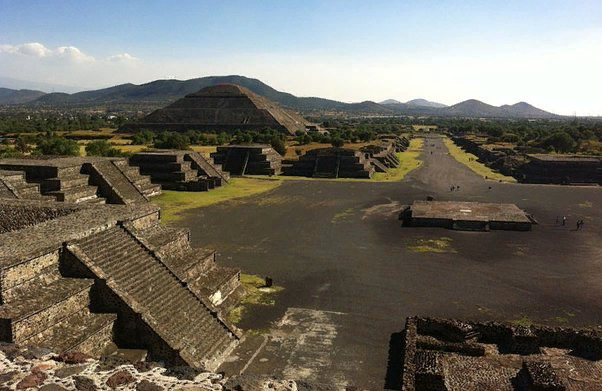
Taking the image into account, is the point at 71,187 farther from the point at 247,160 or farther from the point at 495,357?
the point at 495,357

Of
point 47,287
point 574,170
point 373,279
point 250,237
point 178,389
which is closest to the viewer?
point 178,389

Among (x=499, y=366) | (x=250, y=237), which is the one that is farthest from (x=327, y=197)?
(x=499, y=366)

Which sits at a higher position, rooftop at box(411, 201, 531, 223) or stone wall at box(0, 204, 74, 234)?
stone wall at box(0, 204, 74, 234)

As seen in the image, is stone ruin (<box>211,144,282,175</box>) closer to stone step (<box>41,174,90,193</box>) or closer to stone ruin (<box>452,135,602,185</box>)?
stone step (<box>41,174,90,193</box>)

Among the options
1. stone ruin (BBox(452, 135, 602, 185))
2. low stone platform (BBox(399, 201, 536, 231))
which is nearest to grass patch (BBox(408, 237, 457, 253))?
low stone platform (BBox(399, 201, 536, 231))

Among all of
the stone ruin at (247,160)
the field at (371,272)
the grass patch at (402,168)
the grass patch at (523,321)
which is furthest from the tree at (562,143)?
the grass patch at (523,321)

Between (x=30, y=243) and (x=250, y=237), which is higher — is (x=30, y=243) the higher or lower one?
the higher one

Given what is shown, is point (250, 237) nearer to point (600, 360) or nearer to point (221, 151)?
point (600, 360)
